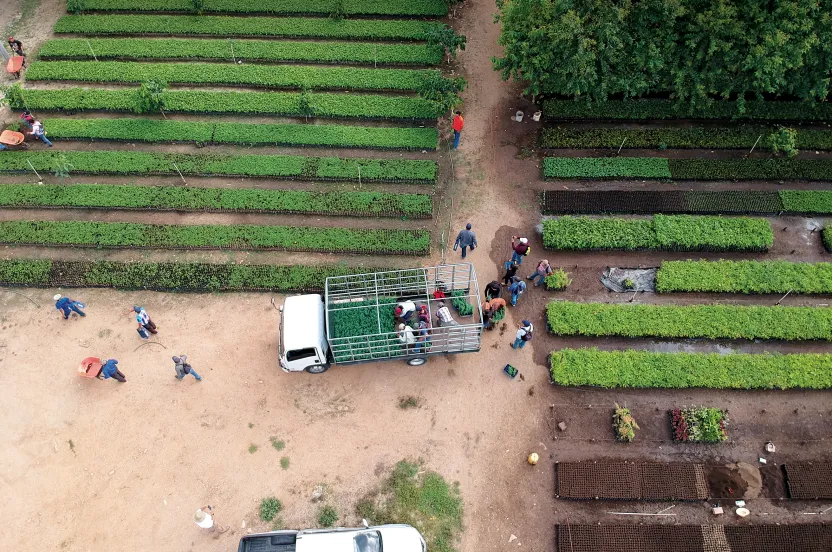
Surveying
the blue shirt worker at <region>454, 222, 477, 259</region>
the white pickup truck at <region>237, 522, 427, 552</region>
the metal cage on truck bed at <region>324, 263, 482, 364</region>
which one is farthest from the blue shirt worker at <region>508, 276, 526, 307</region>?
the white pickup truck at <region>237, 522, 427, 552</region>

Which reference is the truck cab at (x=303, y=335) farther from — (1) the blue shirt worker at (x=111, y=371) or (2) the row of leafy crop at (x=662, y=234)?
(2) the row of leafy crop at (x=662, y=234)

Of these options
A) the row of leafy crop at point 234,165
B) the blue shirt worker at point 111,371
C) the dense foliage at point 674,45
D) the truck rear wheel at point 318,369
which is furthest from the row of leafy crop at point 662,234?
the blue shirt worker at point 111,371

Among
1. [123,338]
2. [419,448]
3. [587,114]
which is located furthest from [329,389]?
[587,114]

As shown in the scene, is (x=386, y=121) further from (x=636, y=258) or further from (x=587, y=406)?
(x=587, y=406)

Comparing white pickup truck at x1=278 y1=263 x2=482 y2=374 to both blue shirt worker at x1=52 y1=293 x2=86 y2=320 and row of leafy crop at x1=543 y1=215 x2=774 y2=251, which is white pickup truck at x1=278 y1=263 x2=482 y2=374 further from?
blue shirt worker at x1=52 y1=293 x2=86 y2=320

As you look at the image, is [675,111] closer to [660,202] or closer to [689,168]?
[689,168]

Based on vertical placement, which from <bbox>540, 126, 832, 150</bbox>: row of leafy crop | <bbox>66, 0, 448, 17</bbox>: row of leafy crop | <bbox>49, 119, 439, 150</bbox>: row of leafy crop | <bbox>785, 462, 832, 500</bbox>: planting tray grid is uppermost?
<bbox>66, 0, 448, 17</bbox>: row of leafy crop
